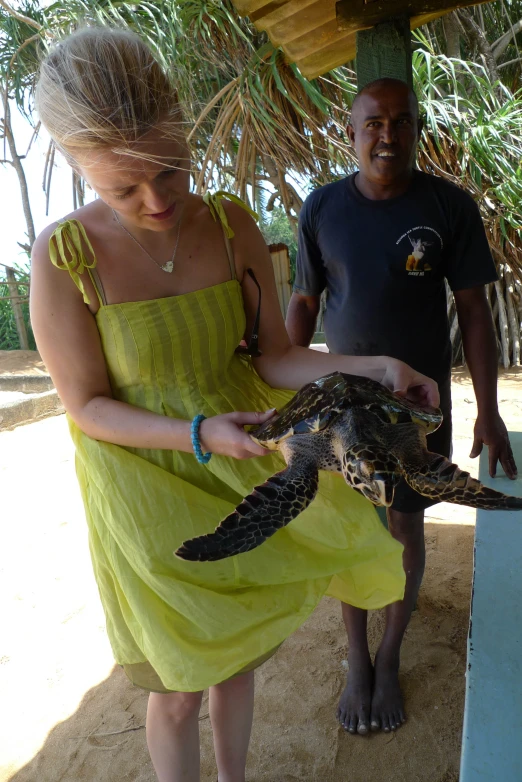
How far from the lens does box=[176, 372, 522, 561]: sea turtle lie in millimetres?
993

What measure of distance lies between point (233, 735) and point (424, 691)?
2.91ft

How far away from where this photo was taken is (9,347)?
35.4 feet

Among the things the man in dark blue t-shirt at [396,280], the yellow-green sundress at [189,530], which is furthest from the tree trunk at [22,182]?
the yellow-green sundress at [189,530]

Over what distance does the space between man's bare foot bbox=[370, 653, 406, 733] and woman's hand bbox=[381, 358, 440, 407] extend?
105cm

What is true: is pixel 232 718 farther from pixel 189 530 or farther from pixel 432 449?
pixel 432 449

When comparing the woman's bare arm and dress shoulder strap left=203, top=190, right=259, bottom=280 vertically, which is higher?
dress shoulder strap left=203, top=190, right=259, bottom=280

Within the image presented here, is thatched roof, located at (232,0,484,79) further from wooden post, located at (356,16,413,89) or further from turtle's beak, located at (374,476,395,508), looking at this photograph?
turtle's beak, located at (374,476,395,508)

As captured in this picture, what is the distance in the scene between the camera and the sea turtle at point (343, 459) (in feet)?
3.26

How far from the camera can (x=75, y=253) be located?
1.12 meters

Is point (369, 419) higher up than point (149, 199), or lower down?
lower down

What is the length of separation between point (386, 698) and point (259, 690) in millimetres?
464

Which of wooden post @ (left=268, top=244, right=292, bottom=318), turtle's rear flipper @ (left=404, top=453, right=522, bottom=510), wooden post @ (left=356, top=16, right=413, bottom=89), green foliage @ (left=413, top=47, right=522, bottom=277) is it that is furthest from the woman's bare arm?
wooden post @ (left=268, top=244, right=292, bottom=318)

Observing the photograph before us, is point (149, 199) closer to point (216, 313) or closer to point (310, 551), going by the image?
point (216, 313)

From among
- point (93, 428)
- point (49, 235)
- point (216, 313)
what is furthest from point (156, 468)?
point (49, 235)
